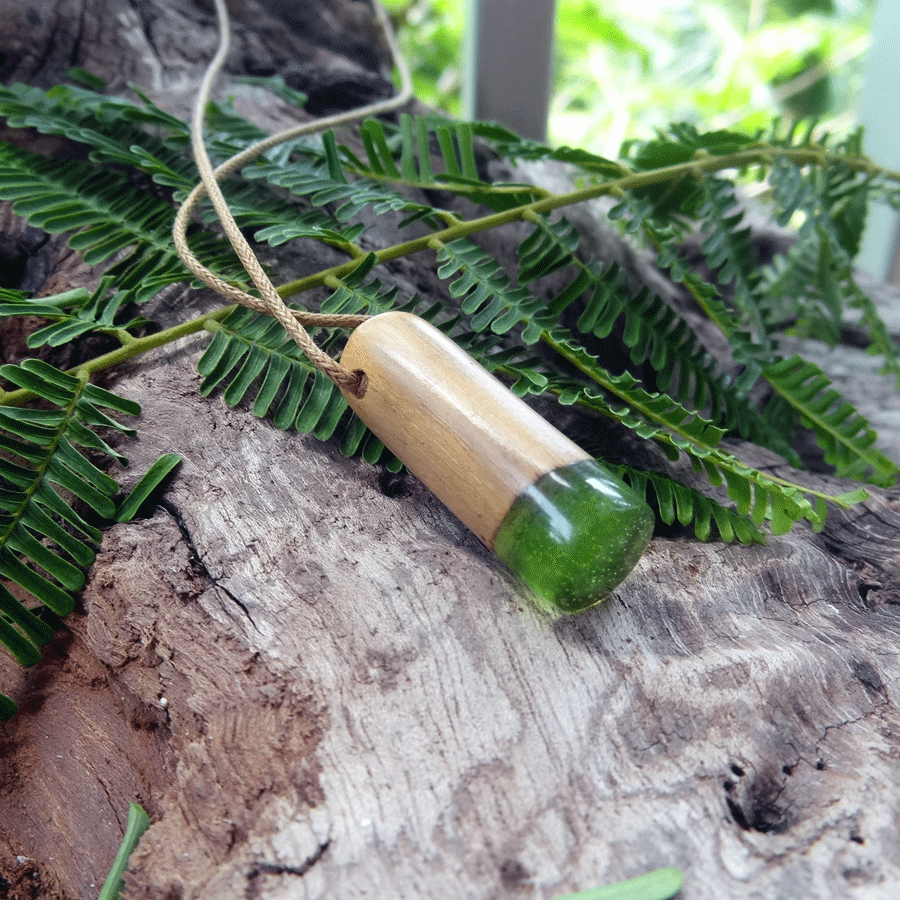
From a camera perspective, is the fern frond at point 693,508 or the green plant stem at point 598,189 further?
the green plant stem at point 598,189

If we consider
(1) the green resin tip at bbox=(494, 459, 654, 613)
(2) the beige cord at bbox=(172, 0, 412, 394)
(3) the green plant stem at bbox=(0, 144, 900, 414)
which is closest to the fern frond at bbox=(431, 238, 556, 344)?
(3) the green plant stem at bbox=(0, 144, 900, 414)

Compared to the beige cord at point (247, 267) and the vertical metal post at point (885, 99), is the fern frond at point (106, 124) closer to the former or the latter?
Result: the beige cord at point (247, 267)

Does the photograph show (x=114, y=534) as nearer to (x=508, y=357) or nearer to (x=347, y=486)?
(x=347, y=486)

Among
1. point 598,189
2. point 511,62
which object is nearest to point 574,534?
point 598,189

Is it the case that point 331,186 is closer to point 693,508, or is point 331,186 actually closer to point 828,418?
point 693,508

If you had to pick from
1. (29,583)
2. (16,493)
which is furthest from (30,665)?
(16,493)

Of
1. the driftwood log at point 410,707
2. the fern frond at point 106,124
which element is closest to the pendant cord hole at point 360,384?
the driftwood log at point 410,707
